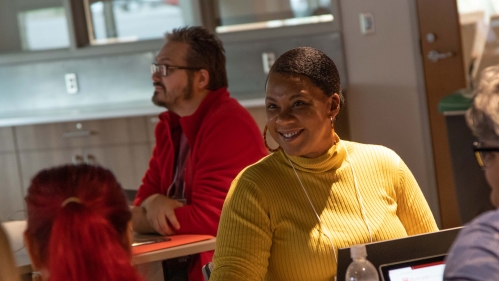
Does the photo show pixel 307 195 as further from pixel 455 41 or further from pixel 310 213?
pixel 455 41

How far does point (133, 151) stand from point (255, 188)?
10.2 ft

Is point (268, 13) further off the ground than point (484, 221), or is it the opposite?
point (268, 13)

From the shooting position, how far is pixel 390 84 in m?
4.60

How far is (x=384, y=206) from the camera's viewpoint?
6.38ft

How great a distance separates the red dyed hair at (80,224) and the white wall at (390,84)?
11.3ft

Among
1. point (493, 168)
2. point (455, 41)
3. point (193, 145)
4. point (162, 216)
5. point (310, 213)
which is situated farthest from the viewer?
point (455, 41)

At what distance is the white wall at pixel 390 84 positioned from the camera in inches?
178

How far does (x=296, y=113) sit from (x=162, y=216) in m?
0.76

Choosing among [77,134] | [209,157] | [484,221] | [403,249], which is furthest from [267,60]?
[484,221]

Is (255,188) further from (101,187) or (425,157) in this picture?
(425,157)

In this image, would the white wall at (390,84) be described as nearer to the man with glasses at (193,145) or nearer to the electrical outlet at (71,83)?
the man with glasses at (193,145)

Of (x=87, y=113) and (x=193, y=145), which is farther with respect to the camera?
(x=87, y=113)

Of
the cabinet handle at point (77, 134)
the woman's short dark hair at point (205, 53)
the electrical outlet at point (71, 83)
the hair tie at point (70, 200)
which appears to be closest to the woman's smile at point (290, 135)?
the hair tie at point (70, 200)

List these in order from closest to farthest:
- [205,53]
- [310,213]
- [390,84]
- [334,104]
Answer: [310,213]
[334,104]
[205,53]
[390,84]
